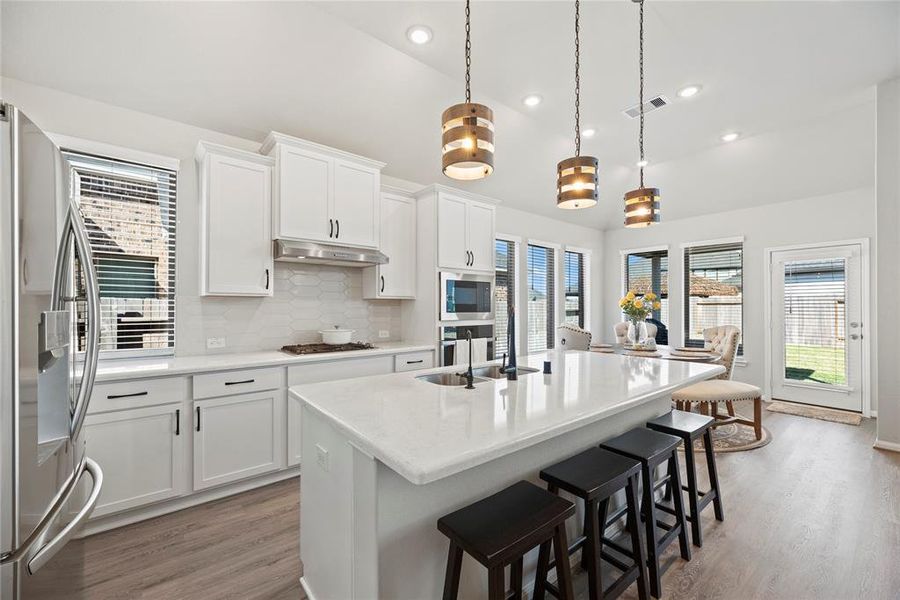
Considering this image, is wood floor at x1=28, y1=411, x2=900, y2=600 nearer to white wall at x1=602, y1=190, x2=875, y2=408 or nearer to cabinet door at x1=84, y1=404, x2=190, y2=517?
cabinet door at x1=84, y1=404, x2=190, y2=517

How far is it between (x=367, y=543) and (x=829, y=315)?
6110mm

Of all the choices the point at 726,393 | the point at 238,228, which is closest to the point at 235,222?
the point at 238,228

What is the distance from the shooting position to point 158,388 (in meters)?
2.43

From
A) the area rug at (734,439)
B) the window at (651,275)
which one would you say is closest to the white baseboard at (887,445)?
the area rug at (734,439)

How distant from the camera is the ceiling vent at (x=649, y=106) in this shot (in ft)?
12.0

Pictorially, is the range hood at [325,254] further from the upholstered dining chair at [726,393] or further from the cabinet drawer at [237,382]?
the upholstered dining chair at [726,393]

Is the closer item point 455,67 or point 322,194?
point 455,67

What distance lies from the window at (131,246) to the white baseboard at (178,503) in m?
1.08

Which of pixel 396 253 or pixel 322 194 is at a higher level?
pixel 322 194

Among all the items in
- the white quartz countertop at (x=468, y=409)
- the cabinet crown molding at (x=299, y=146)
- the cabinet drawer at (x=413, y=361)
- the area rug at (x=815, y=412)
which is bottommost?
the area rug at (x=815, y=412)

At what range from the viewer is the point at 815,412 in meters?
4.66

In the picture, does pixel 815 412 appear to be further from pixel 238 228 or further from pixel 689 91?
pixel 238 228

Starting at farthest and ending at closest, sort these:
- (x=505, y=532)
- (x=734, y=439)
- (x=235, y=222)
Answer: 1. (x=734, y=439)
2. (x=235, y=222)
3. (x=505, y=532)

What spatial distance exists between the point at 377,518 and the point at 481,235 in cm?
348
